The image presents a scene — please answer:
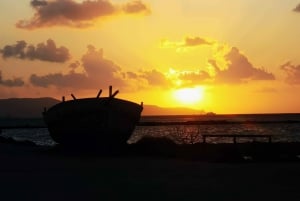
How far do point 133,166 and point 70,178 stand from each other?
4.22 m

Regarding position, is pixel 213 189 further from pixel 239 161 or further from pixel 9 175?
pixel 239 161

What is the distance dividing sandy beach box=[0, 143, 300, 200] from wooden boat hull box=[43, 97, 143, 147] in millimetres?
4619

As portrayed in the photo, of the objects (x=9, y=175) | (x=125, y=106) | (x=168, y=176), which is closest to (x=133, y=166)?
(x=168, y=176)

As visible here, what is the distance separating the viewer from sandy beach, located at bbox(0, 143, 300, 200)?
13.5m

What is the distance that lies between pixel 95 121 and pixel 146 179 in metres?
12.2

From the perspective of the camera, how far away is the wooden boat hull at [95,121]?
28.6 meters

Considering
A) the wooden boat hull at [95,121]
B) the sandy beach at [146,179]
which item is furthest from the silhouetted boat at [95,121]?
the sandy beach at [146,179]

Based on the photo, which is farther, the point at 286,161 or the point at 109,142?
the point at 109,142

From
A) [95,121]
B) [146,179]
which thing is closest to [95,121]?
[95,121]

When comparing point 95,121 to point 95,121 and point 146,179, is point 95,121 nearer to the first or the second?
point 95,121

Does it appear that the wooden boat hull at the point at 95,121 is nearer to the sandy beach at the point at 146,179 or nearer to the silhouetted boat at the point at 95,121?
the silhouetted boat at the point at 95,121

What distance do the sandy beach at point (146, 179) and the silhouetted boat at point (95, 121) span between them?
15.2ft

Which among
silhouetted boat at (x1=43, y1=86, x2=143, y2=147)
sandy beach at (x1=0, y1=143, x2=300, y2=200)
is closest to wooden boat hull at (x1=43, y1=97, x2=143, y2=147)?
silhouetted boat at (x1=43, y1=86, x2=143, y2=147)

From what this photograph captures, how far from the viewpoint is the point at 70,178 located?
17250 mm
